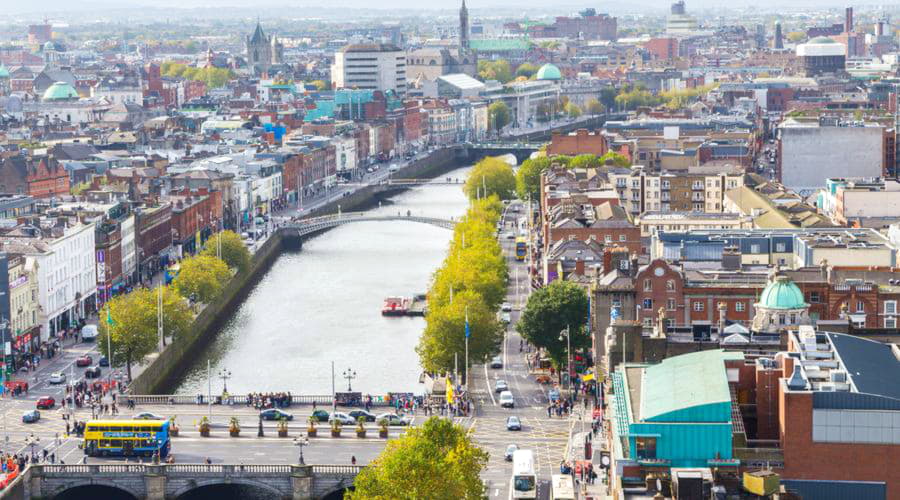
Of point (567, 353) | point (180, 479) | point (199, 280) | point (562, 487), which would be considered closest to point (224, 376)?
point (567, 353)

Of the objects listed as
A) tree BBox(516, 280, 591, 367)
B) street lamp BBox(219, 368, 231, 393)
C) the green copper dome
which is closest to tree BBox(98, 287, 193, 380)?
street lamp BBox(219, 368, 231, 393)

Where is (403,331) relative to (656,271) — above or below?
below

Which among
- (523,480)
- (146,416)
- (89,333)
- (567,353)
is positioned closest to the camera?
(523,480)

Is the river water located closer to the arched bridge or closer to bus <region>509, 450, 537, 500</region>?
the arched bridge

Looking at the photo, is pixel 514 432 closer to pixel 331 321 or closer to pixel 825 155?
pixel 331 321

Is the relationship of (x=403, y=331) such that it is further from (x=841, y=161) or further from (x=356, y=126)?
(x=356, y=126)

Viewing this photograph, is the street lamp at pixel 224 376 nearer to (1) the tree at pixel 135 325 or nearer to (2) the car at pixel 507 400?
(1) the tree at pixel 135 325

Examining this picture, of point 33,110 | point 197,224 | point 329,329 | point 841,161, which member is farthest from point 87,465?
point 33,110
